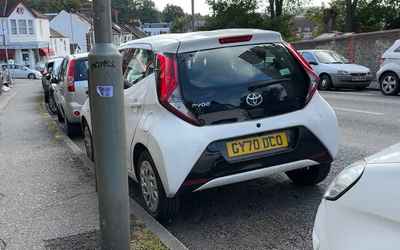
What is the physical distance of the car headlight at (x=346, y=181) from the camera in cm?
245

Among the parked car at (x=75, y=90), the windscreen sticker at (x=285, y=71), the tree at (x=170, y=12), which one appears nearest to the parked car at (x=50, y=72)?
the parked car at (x=75, y=90)

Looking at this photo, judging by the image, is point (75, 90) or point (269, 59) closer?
point (269, 59)

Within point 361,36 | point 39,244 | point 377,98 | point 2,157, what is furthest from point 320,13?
point 39,244

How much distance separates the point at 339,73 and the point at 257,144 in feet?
47.6

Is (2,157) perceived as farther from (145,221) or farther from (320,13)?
(320,13)

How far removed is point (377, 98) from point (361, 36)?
7.95 m

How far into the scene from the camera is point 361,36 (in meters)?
21.9

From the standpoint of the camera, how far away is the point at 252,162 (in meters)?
4.47

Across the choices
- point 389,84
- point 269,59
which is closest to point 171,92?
point 269,59

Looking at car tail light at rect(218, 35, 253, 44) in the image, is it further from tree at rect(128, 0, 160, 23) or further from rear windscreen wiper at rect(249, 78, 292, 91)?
tree at rect(128, 0, 160, 23)

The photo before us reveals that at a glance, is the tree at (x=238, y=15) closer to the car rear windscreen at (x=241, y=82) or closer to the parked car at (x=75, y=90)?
the parked car at (x=75, y=90)

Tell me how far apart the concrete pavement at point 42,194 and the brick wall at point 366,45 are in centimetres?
1535

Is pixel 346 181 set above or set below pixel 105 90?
below

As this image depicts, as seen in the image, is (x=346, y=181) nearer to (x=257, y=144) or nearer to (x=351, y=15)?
(x=257, y=144)
